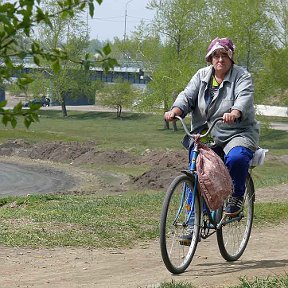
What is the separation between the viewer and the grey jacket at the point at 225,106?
733cm

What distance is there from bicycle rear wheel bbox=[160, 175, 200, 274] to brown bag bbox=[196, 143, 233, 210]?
104 millimetres

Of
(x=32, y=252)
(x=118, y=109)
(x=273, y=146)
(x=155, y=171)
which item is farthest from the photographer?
(x=118, y=109)

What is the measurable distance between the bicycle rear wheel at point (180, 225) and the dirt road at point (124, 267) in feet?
0.39

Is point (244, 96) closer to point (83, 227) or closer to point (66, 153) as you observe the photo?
point (83, 227)

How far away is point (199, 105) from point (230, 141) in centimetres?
41

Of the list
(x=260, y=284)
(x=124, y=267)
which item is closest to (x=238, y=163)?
(x=124, y=267)

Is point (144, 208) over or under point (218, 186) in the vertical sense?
under

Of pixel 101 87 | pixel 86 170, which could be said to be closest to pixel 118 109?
pixel 101 87

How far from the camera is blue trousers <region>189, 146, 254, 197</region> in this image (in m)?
7.26

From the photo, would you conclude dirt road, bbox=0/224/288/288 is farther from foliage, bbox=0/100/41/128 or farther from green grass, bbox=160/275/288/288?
foliage, bbox=0/100/41/128

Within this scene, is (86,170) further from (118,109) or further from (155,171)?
(118,109)

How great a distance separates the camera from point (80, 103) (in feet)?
360

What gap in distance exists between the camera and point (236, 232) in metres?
8.27

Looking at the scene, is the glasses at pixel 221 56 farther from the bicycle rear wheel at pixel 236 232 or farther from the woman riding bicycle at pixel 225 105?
the bicycle rear wheel at pixel 236 232
